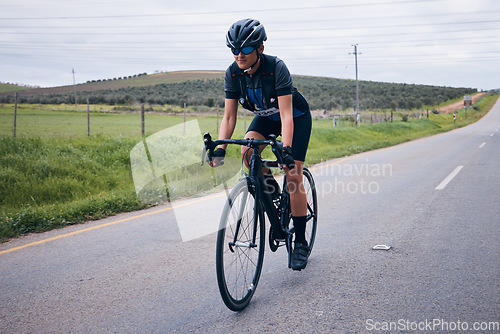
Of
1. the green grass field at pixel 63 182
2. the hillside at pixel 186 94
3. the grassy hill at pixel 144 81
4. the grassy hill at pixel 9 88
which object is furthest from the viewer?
the grassy hill at pixel 144 81

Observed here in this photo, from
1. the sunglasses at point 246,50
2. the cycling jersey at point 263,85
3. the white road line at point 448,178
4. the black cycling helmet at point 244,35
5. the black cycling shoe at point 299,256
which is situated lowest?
the white road line at point 448,178

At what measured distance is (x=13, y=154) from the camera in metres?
8.65

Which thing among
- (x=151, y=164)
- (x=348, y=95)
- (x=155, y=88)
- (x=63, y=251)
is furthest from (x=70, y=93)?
(x=63, y=251)

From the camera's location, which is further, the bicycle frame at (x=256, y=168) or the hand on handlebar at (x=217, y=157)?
the hand on handlebar at (x=217, y=157)

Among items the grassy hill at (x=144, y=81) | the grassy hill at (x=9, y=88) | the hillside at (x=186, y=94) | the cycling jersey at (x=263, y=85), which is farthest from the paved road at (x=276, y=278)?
the grassy hill at (x=144, y=81)

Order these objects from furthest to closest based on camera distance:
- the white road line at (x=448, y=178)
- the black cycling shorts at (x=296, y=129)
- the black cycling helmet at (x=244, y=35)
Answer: the white road line at (x=448, y=178)
the black cycling shorts at (x=296, y=129)
the black cycling helmet at (x=244, y=35)

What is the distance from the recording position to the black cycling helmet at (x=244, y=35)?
9.85 feet

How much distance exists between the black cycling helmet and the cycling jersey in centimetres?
23

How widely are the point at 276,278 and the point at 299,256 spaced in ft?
0.97

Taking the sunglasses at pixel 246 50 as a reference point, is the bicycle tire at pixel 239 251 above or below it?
below

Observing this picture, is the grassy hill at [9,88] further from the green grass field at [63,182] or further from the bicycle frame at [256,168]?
the bicycle frame at [256,168]

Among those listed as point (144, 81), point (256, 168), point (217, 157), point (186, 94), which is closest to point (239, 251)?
point (256, 168)

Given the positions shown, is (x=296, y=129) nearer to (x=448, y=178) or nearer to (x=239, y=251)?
(x=239, y=251)

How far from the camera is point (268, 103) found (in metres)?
3.38
